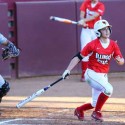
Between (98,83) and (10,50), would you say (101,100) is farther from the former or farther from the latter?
(10,50)

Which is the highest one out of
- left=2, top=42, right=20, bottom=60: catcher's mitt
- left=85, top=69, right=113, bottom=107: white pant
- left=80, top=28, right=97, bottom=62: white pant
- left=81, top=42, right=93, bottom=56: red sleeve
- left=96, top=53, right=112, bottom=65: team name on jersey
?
left=81, top=42, right=93, bottom=56: red sleeve

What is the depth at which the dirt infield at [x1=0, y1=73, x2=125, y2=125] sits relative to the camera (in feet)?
28.0

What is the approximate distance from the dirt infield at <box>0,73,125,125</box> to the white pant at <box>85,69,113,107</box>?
41 centimetres

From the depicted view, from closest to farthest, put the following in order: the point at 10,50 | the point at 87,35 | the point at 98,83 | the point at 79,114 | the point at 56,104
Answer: the point at 98,83, the point at 79,114, the point at 10,50, the point at 56,104, the point at 87,35

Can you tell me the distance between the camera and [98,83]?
8.38 m

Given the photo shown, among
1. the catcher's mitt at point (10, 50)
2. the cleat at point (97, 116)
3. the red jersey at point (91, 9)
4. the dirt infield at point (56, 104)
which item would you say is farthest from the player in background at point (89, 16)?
the cleat at point (97, 116)

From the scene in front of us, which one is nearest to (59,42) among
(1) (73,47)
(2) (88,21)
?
(1) (73,47)

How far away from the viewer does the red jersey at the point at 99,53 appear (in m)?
8.41

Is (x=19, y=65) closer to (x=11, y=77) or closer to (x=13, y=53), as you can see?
(x=11, y=77)

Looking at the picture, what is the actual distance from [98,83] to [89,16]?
10.5ft

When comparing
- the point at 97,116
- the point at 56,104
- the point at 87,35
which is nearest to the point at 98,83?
the point at 97,116

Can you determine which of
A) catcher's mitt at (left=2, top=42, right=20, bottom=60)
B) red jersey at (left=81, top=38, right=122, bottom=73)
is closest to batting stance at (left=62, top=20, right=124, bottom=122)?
red jersey at (left=81, top=38, right=122, bottom=73)

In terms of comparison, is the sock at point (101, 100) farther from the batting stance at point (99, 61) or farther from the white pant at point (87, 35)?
the white pant at point (87, 35)

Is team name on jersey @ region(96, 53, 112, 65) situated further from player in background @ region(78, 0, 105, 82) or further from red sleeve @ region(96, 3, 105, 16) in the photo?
red sleeve @ region(96, 3, 105, 16)
